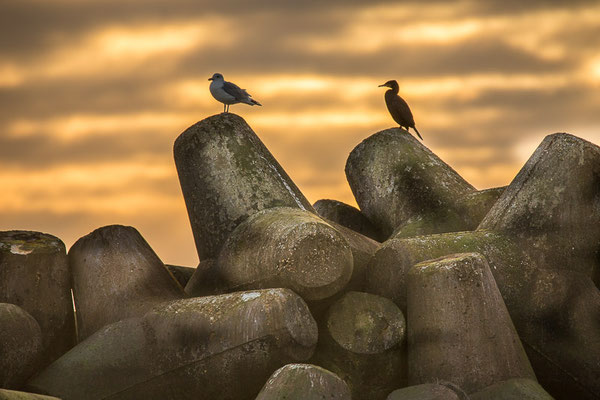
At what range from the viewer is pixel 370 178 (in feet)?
35.0

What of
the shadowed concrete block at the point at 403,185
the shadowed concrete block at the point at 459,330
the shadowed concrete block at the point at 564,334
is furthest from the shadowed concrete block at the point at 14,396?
the shadowed concrete block at the point at 403,185

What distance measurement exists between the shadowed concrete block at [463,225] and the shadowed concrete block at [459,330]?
232cm

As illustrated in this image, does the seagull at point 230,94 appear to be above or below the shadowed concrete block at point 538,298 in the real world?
above

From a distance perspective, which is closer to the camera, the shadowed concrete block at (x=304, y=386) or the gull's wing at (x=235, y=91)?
the shadowed concrete block at (x=304, y=386)

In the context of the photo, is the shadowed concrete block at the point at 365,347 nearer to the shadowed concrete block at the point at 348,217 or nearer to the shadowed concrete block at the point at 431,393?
Answer: the shadowed concrete block at the point at 431,393

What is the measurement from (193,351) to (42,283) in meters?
1.72

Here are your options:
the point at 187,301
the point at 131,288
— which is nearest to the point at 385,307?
the point at 187,301

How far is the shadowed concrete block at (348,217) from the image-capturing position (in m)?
10.7

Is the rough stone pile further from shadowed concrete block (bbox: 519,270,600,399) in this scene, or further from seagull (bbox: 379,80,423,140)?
seagull (bbox: 379,80,423,140)

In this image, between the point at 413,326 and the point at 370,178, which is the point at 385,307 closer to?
the point at 413,326

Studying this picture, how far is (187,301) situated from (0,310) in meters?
1.39

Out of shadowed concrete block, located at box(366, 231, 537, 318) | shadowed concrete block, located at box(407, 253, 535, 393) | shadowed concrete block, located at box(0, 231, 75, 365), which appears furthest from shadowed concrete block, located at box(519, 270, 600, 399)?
shadowed concrete block, located at box(0, 231, 75, 365)

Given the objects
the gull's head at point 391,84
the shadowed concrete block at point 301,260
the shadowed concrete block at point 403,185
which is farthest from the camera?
the gull's head at point 391,84

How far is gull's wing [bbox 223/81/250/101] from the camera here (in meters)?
11.0
